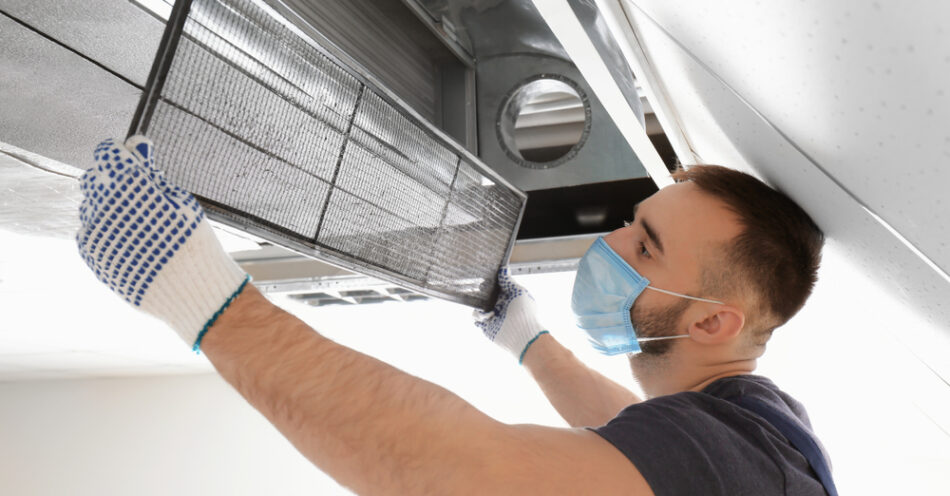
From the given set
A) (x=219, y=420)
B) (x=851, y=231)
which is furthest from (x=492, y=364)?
(x=851, y=231)

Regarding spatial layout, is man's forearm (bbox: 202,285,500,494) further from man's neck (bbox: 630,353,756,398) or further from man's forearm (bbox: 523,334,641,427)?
man's forearm (bbox: 523,334,641,427)

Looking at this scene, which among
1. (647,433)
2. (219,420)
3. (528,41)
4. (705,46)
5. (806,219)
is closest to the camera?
(705,46)

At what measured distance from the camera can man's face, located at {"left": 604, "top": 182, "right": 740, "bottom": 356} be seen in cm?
135

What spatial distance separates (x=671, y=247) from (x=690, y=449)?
54 cm

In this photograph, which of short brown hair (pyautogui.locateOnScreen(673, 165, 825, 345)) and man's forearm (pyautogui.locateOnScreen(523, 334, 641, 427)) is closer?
short brown hair (pyautogui.locateOnScreen(673, 165, 825, 345))

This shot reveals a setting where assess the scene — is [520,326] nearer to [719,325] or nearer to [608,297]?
[608,297]

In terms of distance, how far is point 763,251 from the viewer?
52.0 inches

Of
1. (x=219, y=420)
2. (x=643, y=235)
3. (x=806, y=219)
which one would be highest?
(x=806, y=219)

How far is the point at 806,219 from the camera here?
4.25 ft

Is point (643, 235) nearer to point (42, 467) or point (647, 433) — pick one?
point (647, 433)

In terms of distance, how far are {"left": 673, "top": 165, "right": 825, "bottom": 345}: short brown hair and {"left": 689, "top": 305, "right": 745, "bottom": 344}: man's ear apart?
38 millimetres

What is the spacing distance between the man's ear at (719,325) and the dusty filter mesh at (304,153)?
63 cm

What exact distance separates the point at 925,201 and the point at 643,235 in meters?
0.79

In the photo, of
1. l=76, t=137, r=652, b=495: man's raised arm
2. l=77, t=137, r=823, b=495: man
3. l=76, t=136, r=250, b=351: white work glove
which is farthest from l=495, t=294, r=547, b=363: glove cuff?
l=76, t=136, r=250, b=351: white work glove
